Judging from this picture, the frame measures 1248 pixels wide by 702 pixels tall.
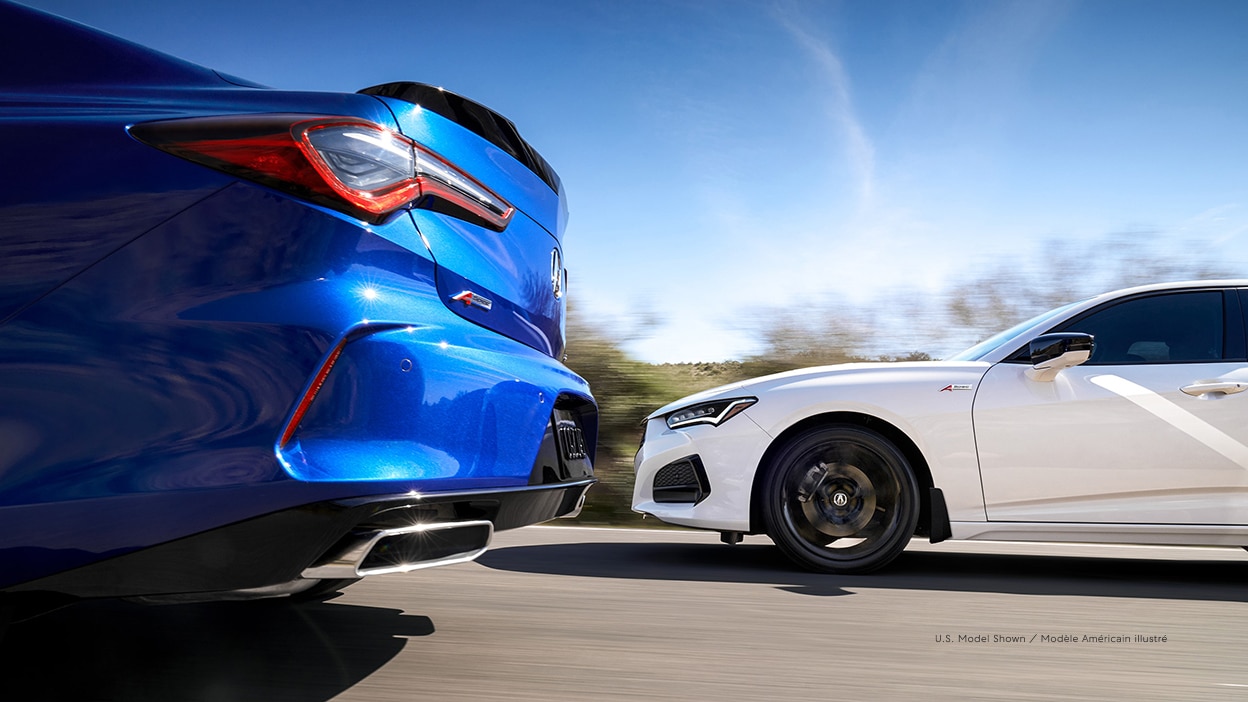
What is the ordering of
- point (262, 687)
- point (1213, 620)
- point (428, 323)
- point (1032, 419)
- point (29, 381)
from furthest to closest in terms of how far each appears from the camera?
point (1032, 419) < point (1213, 620) < point (262, 687) < point (428, 323) < point (29, 381)

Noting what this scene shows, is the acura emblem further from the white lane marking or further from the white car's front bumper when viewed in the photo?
→ the white lane marking

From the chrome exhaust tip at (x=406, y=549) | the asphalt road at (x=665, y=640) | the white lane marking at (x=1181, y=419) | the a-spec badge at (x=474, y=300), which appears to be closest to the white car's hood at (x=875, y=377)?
the white lane marking at (x=1181, y=419)

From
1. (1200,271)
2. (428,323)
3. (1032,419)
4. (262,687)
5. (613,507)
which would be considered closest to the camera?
(428,323)

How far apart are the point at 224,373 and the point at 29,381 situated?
393mm

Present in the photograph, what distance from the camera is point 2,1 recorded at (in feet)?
7.44

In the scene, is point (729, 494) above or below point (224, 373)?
below

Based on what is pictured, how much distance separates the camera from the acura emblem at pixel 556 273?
9.57 feet

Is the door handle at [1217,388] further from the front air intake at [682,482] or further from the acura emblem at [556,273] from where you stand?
the acura emblem at [556,273]

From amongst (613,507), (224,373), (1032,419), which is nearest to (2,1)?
(224,373)

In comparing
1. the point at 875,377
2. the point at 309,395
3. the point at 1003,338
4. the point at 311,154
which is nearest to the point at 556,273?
the point at 311,154

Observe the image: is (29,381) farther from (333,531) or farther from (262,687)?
(262,687)

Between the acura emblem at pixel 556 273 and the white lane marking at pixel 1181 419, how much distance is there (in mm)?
2708

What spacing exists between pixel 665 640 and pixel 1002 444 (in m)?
2.07

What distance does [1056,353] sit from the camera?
14.0 ft
